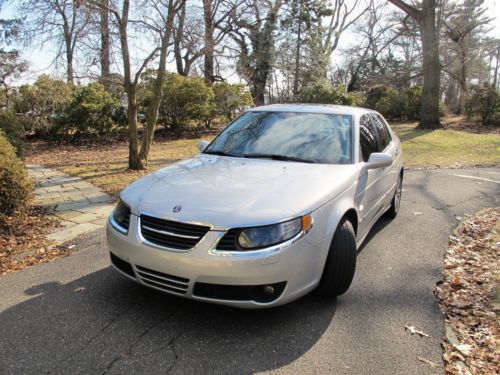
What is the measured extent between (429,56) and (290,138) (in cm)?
1618

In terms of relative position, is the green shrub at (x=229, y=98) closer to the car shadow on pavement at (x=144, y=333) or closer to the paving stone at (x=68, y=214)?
the paving stone at (x=68, y=214)

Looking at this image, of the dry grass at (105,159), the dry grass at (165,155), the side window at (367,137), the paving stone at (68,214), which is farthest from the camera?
the dry grass at (165,155)

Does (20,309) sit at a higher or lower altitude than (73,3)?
lower

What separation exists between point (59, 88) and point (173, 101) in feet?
13.6

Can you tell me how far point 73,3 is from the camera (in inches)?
275

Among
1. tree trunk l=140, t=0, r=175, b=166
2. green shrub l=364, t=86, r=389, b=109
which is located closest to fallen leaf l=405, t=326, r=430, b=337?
tree trunk l=140, t=0, r=175, b=166

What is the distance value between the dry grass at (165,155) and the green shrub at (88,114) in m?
0.65

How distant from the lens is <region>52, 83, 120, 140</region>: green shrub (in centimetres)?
1342

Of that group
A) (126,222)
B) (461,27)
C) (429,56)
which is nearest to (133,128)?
(126,222)

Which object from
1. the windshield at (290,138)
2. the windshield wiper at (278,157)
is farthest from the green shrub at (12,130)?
the windshield wiper at (278,157)

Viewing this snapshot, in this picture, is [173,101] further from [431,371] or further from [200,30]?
[431,371]

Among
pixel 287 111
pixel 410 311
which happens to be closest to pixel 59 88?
pixel 287 111

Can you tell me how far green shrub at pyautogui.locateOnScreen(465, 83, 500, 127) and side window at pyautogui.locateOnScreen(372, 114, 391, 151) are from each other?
15.9 meters

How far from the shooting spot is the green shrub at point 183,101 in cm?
1551
